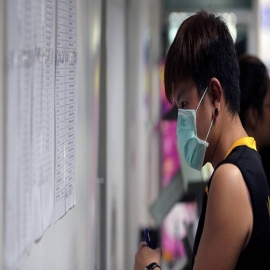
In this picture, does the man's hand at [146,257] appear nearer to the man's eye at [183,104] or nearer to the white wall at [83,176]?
the white wall at [83,176]

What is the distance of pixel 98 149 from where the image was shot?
9.86 feet

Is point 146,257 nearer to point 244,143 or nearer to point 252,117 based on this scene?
point 244,143

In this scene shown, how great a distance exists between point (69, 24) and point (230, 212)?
824 mm

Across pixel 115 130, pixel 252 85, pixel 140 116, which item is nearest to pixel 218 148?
pixel 252 85

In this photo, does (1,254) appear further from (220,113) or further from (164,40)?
(164,40)

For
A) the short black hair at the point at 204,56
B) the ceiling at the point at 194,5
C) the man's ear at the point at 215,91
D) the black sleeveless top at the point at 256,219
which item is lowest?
the black sleeveless top at the point at 256,219

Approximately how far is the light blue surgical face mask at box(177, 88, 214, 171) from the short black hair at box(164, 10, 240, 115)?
0.06 meters

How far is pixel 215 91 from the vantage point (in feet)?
5.69

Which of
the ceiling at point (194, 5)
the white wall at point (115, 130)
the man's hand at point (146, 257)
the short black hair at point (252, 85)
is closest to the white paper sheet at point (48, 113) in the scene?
the man's hand at point (146, 257)

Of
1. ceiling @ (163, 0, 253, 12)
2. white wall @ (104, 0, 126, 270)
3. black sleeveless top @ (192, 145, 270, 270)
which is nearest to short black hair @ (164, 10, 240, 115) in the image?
black sleeveless top @ (192, 145, 270, 270)

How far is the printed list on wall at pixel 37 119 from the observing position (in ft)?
4.78

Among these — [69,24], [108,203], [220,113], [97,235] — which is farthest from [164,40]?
[220,113]

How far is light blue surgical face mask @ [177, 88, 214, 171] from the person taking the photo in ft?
5.91

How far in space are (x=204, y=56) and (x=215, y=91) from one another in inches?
3.6
